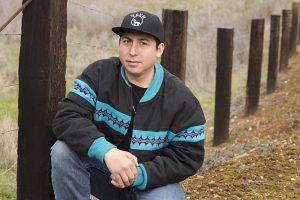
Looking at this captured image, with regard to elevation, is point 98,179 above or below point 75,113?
below

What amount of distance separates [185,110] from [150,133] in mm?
233

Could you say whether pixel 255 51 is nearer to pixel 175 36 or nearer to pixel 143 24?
pixel 175 36

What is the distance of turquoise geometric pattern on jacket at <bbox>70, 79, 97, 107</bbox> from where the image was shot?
9.82 feet

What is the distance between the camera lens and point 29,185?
334cm

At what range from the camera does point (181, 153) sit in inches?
116

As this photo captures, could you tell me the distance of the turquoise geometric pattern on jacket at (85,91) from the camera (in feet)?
9.82

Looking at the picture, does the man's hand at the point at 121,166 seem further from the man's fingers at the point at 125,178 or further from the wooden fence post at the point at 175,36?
the wooden fence post at the point at 175,36

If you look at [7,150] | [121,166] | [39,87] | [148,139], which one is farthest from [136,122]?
[7,150]

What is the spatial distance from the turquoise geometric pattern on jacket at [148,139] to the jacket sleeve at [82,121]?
22cm

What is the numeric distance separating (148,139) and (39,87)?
756 mm

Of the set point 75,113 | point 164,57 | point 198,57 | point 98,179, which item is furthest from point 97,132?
point 198,57

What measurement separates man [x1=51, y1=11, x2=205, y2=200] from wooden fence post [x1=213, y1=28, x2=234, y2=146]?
3679mm

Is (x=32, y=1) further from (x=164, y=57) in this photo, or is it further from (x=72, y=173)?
(x=164, y=57)

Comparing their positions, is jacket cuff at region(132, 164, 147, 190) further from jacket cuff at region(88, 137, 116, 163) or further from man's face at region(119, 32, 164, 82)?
man's face at region(119, 32, 164, 82)
